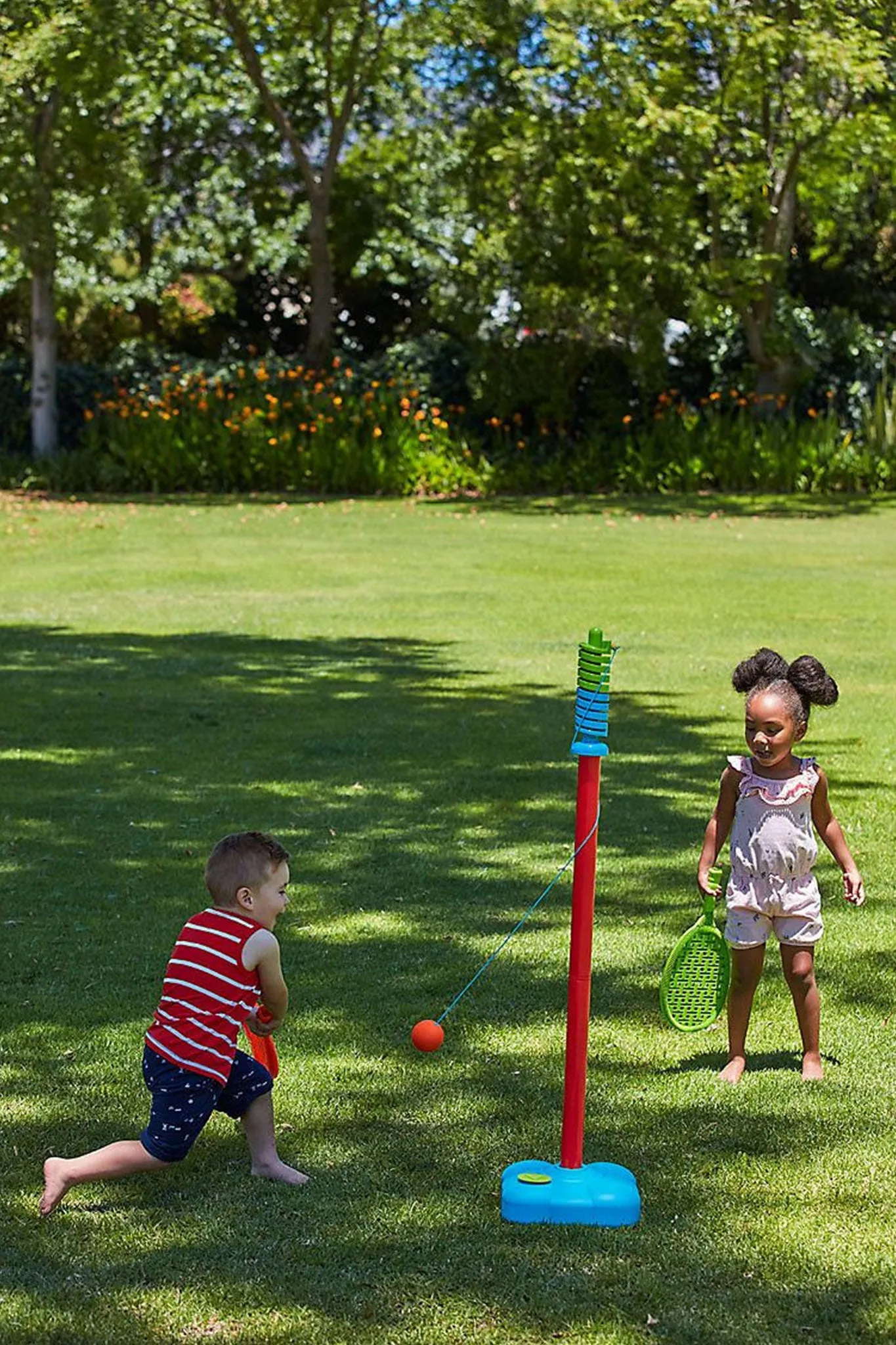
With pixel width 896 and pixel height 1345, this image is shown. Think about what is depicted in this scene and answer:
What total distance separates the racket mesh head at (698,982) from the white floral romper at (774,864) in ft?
0.62

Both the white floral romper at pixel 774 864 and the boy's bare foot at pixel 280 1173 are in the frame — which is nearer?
the boy's bare foot at pixel 280 1173

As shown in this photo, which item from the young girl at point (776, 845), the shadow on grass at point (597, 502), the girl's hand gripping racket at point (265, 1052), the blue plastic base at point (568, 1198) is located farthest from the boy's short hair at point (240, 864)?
the shadow on grass at point (597, 502)

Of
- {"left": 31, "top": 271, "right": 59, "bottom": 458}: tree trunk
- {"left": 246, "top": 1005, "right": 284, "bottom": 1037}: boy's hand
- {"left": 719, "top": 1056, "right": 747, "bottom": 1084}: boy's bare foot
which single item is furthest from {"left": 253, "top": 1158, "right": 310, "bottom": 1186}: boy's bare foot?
{"left": 31, "top": 271, "right": 59, "bottom": 458}: tree trunk

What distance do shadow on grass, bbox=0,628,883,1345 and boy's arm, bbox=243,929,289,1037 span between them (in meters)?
0.42

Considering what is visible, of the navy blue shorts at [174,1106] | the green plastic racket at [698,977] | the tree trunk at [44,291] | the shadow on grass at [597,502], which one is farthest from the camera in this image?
the tree trunk at [44,291]

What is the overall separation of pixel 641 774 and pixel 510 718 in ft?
5.48

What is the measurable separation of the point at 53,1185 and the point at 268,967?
2.19ft

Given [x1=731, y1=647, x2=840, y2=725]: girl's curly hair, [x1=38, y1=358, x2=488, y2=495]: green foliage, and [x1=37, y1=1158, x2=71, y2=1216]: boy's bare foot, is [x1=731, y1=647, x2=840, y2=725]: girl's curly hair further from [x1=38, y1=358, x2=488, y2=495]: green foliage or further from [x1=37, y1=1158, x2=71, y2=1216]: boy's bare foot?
[x1=38, y1=358, x2=488, y2=495]: green foliage

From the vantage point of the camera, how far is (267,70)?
30141 mm

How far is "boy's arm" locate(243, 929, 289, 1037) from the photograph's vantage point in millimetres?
4297

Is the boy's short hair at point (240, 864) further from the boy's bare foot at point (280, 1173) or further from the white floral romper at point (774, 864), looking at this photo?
the white floral romper at point (774, 864)

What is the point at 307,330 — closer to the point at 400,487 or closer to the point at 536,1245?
the point at 400,487

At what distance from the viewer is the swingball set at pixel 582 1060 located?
402cm

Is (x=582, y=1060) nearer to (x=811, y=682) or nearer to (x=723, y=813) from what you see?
(x=723, y=813)
